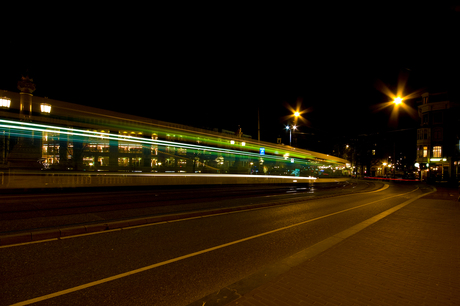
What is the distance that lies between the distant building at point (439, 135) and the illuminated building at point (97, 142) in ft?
154

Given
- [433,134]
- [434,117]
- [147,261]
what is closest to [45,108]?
[147,261]

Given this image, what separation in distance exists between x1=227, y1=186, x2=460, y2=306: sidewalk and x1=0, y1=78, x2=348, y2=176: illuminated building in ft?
37.9

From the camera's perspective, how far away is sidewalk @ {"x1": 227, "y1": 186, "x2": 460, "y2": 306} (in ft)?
11.4

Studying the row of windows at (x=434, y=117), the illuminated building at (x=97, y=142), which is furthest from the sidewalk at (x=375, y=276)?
the row of windows at (x=434, y=117)

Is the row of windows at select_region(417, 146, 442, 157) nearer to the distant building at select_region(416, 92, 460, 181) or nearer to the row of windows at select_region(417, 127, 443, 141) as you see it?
the distant building at select_region(416, 92, 460, 181)

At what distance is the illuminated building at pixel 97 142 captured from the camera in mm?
11434

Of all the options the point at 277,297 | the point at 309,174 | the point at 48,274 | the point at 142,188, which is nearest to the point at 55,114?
the point at 142,188

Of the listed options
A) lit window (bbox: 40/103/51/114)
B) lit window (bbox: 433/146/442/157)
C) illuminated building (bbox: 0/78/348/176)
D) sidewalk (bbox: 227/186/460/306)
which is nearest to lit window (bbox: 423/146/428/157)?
lit window (bbox: 433/146/442/157)

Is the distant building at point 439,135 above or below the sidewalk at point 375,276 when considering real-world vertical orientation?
above

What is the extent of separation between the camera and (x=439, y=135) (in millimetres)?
49344

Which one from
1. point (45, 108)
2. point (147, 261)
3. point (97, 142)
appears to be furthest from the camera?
point (97, 142)

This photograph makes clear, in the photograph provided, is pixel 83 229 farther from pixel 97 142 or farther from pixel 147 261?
pixel 97 142

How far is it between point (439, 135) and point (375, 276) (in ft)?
192

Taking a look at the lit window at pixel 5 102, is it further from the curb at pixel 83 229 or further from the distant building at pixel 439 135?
the distant building at pixel 439 135
